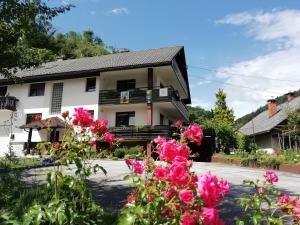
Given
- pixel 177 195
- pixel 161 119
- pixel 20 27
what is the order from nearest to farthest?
pixel 177 195
pixel 20 27
pixel 161 119

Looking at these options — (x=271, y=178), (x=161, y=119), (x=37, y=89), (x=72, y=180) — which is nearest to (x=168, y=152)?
(x=72, y=180)

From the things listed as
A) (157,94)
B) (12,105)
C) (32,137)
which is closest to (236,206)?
(157,94)

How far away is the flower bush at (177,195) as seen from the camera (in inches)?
79.5

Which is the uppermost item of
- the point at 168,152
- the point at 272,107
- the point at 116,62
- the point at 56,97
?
the point at 116,62

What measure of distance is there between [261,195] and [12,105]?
1215 inches

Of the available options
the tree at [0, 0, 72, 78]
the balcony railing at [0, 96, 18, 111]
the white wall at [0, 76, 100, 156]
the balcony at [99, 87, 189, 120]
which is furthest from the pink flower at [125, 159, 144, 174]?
the balcony railing at [0, 96, 18, 111]

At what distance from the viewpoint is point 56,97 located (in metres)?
30.7

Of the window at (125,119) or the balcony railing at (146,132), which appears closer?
the balcony railing at (146,132)

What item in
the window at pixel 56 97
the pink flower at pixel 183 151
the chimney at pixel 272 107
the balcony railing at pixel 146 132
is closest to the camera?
the pink flower at pixel 183 151

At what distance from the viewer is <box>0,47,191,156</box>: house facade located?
89.2 feet

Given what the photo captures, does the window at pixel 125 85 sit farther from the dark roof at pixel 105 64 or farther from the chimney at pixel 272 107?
the chimney at pixel 272 107

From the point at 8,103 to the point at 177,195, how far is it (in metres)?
31.1

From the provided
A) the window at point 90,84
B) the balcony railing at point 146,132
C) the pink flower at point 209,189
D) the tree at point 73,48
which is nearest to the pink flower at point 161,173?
the pink flower at point 209,189

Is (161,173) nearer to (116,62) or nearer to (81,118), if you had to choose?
(81,118)
